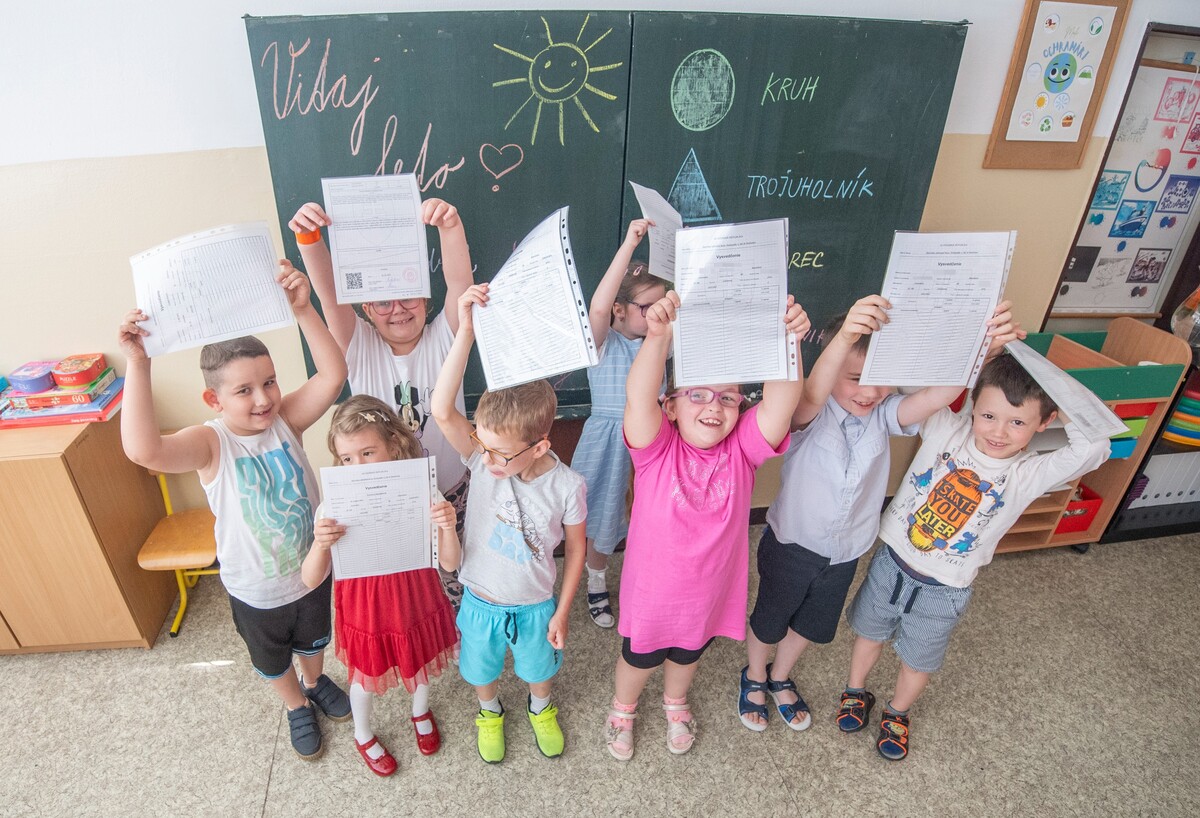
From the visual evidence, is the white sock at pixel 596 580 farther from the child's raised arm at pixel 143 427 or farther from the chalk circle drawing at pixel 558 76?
the chalk circle drawing at pixel 558 76

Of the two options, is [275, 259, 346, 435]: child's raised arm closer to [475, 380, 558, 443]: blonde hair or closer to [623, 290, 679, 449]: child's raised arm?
[475, 380, 558, 443]: blonde hair

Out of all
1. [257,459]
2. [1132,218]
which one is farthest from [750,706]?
[1132,218]

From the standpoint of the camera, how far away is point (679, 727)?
1871 millimetres

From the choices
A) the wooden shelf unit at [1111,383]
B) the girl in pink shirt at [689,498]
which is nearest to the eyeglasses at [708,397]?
the girl in pink shirt at [689,498]

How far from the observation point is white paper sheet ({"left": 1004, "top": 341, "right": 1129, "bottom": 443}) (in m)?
1.46

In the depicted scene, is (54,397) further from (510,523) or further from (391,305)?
(510,523)

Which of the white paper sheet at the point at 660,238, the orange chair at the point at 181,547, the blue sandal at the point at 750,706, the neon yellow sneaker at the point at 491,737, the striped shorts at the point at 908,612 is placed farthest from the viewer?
the orange chair at the point at 181,547

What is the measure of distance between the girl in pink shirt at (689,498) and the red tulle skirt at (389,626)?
50 centimetres

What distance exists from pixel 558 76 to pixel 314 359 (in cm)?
103

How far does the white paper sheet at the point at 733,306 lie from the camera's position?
1256mm

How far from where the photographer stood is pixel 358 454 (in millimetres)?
1444

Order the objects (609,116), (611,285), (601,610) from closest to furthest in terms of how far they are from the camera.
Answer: (611,285) → (609,116) → (601,610)

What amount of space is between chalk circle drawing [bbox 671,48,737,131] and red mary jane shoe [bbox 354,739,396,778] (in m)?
1.98

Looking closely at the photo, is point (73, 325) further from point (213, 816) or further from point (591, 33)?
point (591, 33)
